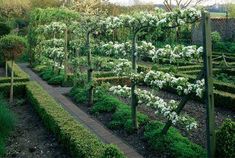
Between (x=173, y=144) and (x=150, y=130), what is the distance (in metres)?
0.96

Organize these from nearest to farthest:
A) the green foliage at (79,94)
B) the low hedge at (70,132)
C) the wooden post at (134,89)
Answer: the low hedge at (70,132) < the wooden post at (134,89) < the green foliage at (79,94)

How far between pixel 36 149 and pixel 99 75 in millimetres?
7134

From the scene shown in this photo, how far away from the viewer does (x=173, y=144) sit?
665 centimetres

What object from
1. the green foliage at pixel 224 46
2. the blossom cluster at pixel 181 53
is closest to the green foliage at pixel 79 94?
the blossom cluster at pixel 181 53

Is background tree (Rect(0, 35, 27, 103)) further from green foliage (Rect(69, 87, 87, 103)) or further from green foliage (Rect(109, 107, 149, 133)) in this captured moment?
green foliage (Rect(109, 107, 149, 133))

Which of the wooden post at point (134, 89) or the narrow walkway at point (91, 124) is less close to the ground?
the wooden post at point (134, 89)

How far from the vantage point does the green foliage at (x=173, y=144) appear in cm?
632

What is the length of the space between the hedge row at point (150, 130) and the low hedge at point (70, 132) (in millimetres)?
1159

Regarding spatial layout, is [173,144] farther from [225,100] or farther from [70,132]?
[225,100]

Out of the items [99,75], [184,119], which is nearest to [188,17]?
[184,119]

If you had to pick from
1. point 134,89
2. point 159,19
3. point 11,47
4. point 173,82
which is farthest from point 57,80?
point 173,82

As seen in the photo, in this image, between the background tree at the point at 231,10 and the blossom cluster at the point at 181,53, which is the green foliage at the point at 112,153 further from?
the background tree at the point at 231,10

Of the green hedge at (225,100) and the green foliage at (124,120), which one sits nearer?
the green foliage at (124,120)

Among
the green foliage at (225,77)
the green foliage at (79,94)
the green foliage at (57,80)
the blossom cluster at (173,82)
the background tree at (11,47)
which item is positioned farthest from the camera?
the green foliage at (57,80)
